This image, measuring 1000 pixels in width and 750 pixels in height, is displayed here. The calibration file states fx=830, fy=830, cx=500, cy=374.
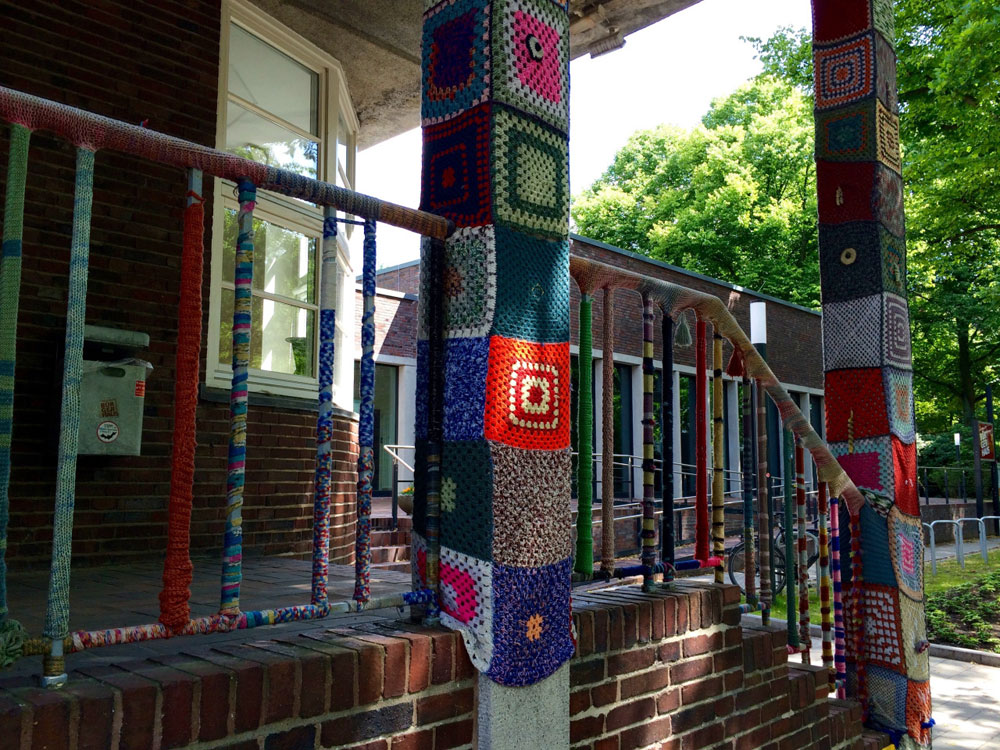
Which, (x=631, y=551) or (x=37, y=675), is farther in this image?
(x=631, y=551)

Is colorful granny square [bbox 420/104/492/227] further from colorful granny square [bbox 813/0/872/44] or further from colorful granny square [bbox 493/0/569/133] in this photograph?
colorful granny square [bbox 813/0/872/44]

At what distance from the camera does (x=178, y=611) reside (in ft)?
5.46

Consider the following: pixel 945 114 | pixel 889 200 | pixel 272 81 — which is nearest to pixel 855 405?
pixel 889 200

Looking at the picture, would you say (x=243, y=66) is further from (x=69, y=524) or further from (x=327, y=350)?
(x=69, y=524)

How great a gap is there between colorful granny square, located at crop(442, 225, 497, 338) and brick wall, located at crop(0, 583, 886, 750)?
795 mm

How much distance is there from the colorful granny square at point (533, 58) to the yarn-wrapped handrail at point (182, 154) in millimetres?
403

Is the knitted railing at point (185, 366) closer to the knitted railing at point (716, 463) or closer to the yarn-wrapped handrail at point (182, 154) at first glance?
the yarn-wrapped handrail at point (182, 154)

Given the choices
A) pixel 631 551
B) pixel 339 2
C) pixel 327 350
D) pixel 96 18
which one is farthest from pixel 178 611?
pixel 631 551

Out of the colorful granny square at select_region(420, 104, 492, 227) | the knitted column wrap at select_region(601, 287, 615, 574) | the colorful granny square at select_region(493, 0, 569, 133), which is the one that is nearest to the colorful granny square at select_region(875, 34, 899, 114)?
the knitted column wrap at select_region(601, 287, 615, 574)

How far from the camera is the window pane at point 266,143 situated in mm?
5422

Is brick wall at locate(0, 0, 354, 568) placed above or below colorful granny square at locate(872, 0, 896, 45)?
below

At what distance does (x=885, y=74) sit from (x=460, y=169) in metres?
3.21

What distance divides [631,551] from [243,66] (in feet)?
25.7

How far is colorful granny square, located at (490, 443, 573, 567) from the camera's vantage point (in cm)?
212
